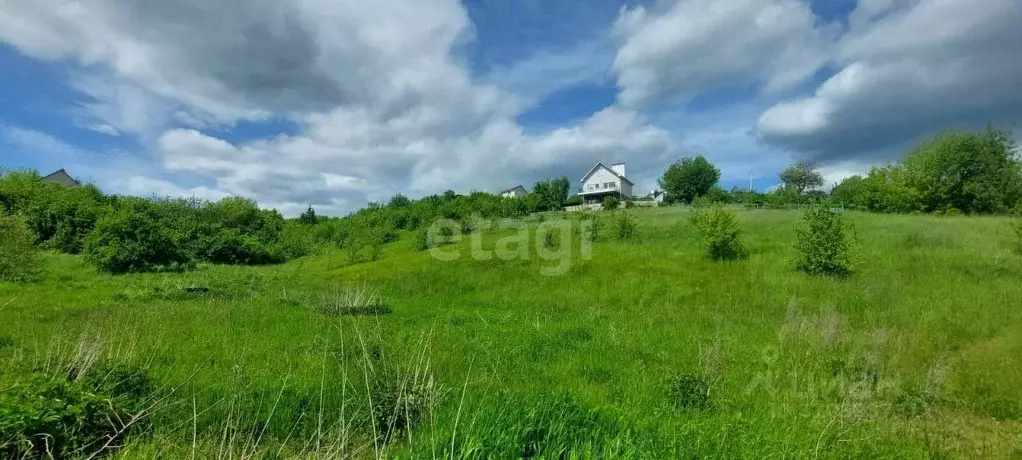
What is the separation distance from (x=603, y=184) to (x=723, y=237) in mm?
52882

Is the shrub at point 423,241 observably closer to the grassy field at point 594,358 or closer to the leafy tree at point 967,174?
the grassy field at point 594,358

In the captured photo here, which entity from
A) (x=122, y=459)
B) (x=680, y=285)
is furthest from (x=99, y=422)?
(x=680, y=285)

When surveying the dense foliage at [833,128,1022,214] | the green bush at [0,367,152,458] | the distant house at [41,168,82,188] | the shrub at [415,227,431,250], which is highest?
the distant house at [41,168,82,188]

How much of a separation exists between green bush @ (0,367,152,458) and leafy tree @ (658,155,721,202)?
72917 millimetres

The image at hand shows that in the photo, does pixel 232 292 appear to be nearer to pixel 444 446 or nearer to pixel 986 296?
pixel 444 446

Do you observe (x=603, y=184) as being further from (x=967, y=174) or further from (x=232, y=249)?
(x=232, y=249)

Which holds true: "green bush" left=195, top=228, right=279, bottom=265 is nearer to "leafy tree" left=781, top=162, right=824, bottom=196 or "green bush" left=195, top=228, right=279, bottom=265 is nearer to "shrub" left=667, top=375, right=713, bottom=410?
"shrub" left=667, top=375, right=713, bottom=410

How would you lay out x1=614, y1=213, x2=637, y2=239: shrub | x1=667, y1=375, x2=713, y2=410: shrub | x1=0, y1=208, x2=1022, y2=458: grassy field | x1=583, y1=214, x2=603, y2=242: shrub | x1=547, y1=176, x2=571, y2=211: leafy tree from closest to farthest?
x1=0, y1=208, x2=1022, y2=458: grassy field → x1=667, y1=375, x2=713, y2=410: shrub → x1=614, y1=213, x2=637, y2=239: shrub → x1=583, y1=214, x2=603, y2=242: shrub → x1=547, y1=176, x2=571, y2=211: leafy tree

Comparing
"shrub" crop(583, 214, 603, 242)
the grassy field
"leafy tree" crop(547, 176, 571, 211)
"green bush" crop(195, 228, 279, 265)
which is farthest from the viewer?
"leafy tree" crop(547, 176, 571, 211)

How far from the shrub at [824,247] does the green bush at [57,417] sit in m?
16.7

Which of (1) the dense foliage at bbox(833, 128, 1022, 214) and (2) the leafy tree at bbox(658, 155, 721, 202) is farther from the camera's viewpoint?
(2) the leafy tree at bbox(658, 155, 721, 202)

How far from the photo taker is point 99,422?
4145 mm

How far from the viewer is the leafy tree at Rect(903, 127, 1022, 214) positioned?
33.2m

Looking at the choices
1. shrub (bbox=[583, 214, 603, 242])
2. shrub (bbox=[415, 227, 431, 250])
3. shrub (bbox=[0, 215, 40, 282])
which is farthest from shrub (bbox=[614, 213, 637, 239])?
shrub (bbox=[0, 215, 40, 282])
